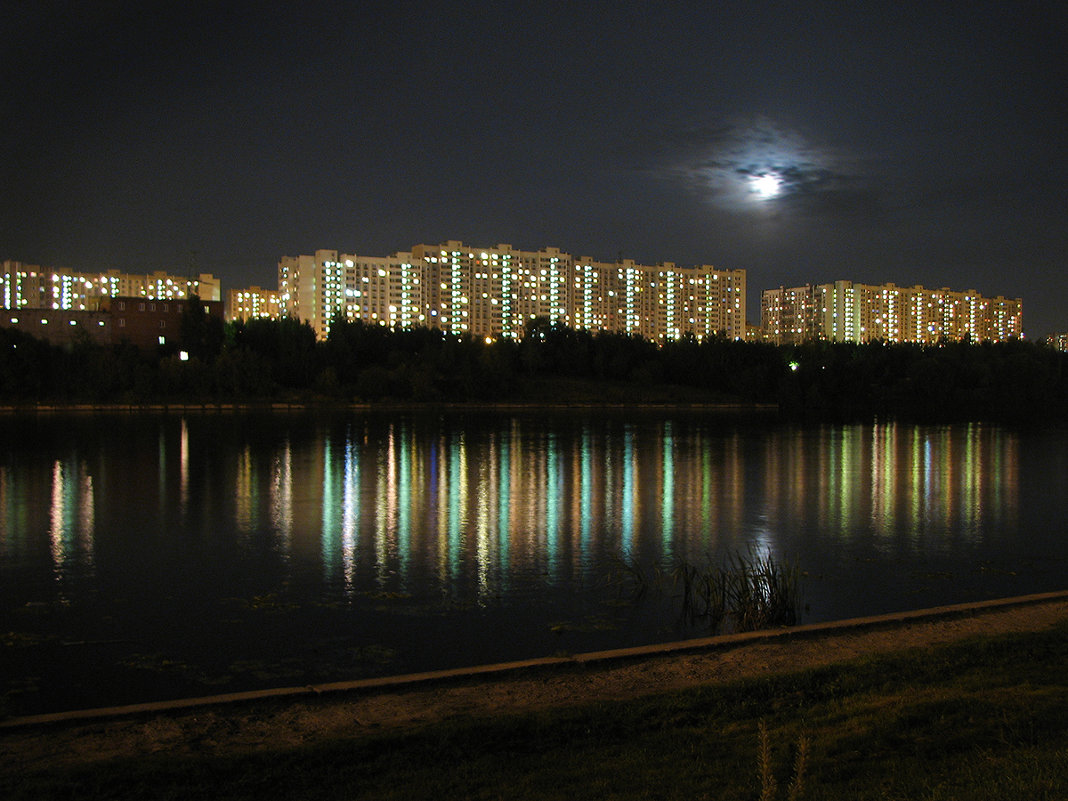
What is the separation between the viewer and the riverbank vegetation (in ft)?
255

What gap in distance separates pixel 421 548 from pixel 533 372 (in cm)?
8726

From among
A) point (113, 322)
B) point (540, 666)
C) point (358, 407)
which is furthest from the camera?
point (113, 322)

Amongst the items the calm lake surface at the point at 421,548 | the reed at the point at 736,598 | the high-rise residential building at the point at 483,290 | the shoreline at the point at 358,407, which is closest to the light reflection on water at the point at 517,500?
the calm lake surface at the point at 421,548

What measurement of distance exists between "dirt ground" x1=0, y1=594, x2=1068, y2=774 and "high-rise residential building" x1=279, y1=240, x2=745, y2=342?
149m

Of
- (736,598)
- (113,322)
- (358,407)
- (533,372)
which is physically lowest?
(736,598)

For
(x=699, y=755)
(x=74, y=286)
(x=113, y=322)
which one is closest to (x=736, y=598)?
(x=699, y=755)

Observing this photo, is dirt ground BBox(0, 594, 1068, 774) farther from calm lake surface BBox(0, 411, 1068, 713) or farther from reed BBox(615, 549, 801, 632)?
calm lake surface BBox(0, 411, 1068, 713)

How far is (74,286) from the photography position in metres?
171

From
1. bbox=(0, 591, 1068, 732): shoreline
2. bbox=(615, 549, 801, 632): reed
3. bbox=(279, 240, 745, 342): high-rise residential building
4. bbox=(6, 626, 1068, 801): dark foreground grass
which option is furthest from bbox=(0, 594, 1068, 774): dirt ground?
bbox=(279, 240, 745, 342): high-rise residential building

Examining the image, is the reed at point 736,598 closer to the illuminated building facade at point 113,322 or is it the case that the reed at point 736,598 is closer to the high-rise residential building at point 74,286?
the illuminated building facade at point 113,322

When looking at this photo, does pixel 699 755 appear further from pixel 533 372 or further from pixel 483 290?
pixel 483 290

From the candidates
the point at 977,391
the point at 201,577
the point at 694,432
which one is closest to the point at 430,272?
the point at 977,391

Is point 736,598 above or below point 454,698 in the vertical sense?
below

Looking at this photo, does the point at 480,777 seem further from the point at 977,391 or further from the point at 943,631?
the point at 977,391
